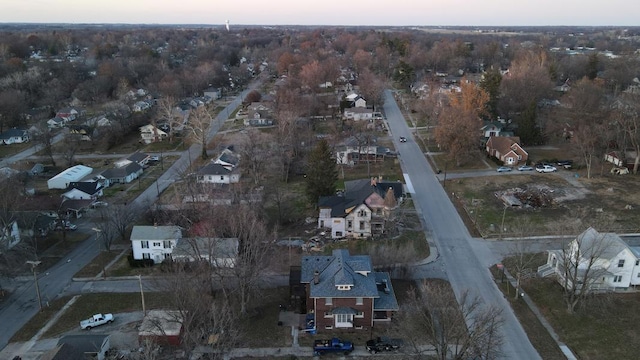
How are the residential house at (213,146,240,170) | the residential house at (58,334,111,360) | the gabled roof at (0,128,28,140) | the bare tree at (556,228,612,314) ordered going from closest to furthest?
the residential house at (58,334,111,360), the bare tree at (556,228,612,314), the residential house at (213,146,240,170), the gabled roof at (0,128,28,140)

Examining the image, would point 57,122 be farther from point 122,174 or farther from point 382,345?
point 382,345

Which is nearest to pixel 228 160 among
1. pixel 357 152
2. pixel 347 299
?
pixel 357 152

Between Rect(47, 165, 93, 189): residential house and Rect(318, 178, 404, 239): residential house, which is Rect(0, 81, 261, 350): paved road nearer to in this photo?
Rect(47, 165, 93, 189): residential house

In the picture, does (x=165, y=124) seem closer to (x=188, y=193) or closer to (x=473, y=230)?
(x=188, y=193)

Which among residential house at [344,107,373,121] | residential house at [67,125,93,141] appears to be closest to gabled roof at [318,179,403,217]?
residential house at [344,107,373,121]

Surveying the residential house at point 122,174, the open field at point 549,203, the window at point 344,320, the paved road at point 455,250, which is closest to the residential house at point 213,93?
the residential house at point 122,174

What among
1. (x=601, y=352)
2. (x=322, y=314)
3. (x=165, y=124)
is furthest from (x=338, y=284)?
(x=165, y=124)

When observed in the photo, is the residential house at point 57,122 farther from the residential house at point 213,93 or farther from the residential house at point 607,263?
the residential house at point 607,263
